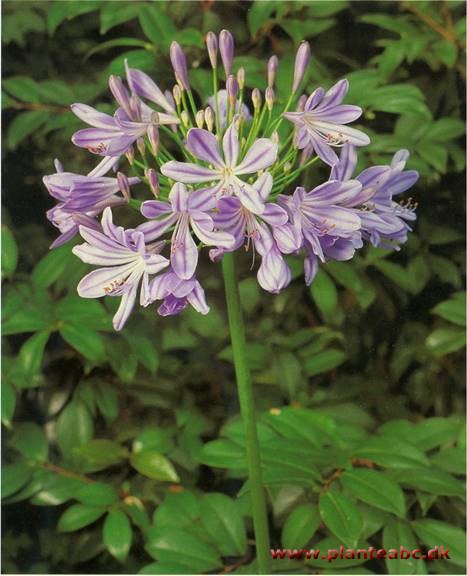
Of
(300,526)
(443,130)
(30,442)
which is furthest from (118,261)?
(443,130)

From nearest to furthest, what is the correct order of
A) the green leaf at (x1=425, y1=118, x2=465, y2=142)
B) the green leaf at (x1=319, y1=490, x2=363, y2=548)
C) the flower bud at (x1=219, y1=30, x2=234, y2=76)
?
the flower bud at (x1=219, y1=30, x2=234, y2=76) < the green leaf at (x1=319, y1=490, x2=363, y2=548) < the green leaf at (x1=425, y1=118, x2=465, y2=142)

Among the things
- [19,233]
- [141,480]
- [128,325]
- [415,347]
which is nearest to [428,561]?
[415,347]

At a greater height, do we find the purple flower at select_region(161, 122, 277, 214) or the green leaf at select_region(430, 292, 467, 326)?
the purple flower at select_region(161, 122, 277, 214)

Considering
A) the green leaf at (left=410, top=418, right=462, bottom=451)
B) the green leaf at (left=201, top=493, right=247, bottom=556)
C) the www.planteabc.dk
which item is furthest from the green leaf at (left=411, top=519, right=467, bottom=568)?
the green leaf at (left=201, top=493, right=247, bottom=556)

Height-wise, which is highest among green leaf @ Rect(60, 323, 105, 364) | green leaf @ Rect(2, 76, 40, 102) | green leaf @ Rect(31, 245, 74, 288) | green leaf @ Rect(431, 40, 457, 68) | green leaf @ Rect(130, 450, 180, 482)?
green leaf @ Rect(2, 76, 40, 102)

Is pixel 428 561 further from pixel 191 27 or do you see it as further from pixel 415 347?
pixel 191 27

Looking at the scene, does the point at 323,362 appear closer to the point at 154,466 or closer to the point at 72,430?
the point at 154,466

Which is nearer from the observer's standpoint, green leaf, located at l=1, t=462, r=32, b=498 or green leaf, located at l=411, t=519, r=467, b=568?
green leaf, located at l=411, t=519, r=467, b=568

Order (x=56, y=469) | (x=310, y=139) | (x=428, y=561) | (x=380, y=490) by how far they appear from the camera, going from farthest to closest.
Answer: (x=56, y=469) < (x=428, y=561) < (x=380, y=490) < (x=310, y=139)

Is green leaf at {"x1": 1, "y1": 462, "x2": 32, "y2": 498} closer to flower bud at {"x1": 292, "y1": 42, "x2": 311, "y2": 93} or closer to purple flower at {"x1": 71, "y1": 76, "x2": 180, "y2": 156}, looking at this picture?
purple flower at {"x1": 71, "y1": 76, "x2": 180, "y2": 156}
